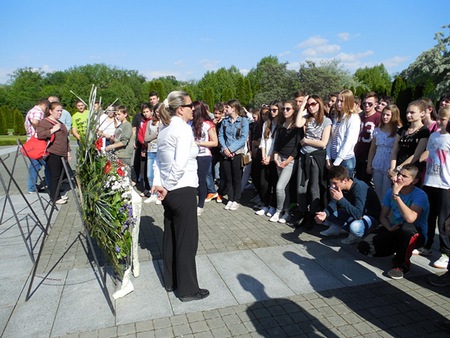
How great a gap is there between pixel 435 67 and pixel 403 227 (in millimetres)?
26778

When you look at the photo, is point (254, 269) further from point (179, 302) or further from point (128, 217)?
point (128, 217)

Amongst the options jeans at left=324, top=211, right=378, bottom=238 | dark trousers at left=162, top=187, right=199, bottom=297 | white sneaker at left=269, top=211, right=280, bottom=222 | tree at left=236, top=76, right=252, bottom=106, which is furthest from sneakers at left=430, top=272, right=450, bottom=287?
tree at left=236, top=76, right=252, bottom=106

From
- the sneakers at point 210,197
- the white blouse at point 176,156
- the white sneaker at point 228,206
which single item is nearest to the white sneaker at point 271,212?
the white sneaker at point 228,206

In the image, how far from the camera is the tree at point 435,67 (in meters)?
24.8


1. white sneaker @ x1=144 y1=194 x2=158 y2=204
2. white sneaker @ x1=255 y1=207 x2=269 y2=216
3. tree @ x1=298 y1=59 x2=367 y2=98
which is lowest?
white sneaker @ x1=144 y1=194 x2=158 y2=204

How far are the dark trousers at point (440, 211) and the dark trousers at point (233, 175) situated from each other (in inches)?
126

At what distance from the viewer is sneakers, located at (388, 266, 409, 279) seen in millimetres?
3762

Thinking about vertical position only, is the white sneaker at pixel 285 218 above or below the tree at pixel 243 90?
below

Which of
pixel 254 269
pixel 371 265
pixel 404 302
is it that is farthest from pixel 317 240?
pixel 404 302

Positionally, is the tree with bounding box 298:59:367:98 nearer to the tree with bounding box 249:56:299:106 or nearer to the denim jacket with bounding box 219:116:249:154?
the tree with bounding box 249:56:299:106

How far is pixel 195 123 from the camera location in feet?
20.2

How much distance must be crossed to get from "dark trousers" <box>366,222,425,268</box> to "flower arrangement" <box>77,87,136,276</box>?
9.21 feet

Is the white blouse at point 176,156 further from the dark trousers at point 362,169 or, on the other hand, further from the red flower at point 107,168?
the dark trousers at point 362,169

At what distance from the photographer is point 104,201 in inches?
130
